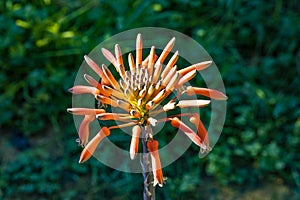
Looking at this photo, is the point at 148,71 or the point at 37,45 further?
the point at 37,45

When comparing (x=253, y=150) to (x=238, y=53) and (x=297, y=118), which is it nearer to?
(x=297, y=118)

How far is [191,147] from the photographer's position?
11.8 feet

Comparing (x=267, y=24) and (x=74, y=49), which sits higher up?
→ (x=74, y=49)

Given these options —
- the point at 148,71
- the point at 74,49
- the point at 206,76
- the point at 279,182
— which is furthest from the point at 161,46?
the point at 148,71

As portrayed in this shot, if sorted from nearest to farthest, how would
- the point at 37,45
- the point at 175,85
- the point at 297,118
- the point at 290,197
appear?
the point at 175,85 < the point at 290,197 < the point at 297,118 < the point at 37,45

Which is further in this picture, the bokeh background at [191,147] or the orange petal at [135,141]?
the bokeh background at [191,147]

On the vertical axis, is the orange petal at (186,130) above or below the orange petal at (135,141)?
below

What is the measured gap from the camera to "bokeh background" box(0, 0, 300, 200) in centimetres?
341

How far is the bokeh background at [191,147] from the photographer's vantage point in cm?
341

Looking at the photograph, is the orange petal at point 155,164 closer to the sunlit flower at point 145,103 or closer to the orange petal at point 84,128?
the sunlit flower at point 145,103

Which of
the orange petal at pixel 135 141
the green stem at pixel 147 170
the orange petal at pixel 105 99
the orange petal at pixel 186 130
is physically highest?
the orange petal at pixel 105 99

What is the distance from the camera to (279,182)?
11.4 feet

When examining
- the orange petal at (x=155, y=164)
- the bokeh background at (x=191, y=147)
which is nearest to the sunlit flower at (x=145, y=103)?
the orange petal at (x=155, y=164)

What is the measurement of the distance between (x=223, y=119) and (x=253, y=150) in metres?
0.27
